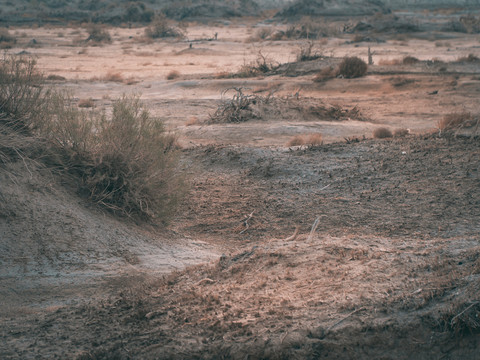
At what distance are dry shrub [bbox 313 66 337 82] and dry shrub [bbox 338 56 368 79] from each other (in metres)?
0.25

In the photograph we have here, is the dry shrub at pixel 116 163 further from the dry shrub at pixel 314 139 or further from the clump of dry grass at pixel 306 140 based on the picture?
the dry shrub at pixel 314 139

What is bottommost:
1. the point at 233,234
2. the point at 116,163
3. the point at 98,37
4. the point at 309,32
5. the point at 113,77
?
the point at 233,234

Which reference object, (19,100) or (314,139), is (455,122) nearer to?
(314,139)

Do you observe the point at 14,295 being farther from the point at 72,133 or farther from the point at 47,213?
the point at 72,133

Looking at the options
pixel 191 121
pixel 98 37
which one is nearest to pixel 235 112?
pixel 191 121

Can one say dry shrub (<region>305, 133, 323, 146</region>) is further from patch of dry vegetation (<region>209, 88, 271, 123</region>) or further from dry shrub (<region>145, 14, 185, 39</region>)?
dry shrub (<region>145, 14, 185, 39</region>)

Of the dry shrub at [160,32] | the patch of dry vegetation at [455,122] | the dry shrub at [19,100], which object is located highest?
the dry shrub at [160,32]

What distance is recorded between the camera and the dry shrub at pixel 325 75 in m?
17.0

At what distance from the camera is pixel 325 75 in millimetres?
17109

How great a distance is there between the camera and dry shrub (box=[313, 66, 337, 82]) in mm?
16953

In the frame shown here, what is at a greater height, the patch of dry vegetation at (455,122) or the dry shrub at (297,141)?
the patch of dry vegetation at (455,122)

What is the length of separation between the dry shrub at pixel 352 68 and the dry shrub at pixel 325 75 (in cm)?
25

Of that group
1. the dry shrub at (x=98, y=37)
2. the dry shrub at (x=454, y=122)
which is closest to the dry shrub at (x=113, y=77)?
the dry shrub at (x=454, y=122)

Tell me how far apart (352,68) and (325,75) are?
2.95ft
